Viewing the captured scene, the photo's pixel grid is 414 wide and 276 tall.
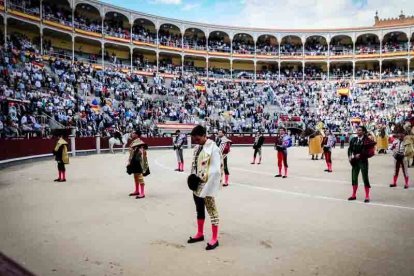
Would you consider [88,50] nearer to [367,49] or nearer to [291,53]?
[291,53]

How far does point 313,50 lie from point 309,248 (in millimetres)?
50692

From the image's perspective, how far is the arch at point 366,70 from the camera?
4847 cm

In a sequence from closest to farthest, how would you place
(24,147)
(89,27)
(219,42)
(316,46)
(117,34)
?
1. (24,147)
2. (89,27)
3. (117,34)
4. (219,42)
5. (316,46)

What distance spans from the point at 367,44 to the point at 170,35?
1053 inches

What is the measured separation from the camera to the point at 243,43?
51875 millimetres

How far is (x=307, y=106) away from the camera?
42.1 meters

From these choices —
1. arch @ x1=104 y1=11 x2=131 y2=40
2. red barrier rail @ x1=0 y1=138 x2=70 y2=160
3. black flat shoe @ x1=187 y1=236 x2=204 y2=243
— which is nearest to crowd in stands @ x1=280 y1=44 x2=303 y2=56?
arch @ x1=104 y1=11 x2=131 y2=40

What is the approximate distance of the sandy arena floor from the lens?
159 inches

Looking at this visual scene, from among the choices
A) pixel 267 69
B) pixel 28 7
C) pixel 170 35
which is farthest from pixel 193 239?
pixel 267 69

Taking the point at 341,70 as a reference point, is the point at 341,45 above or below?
above

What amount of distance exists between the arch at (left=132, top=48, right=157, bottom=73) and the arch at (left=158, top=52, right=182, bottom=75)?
0.76 m

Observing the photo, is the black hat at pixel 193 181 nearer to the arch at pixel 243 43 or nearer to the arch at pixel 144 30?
the arch at pixel 144 30

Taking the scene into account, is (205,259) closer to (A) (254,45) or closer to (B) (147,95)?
(B) (147,95)

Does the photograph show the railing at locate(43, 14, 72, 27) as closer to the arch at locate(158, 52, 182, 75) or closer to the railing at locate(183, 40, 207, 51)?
the arch at locate(158, 52, 182, 75)
